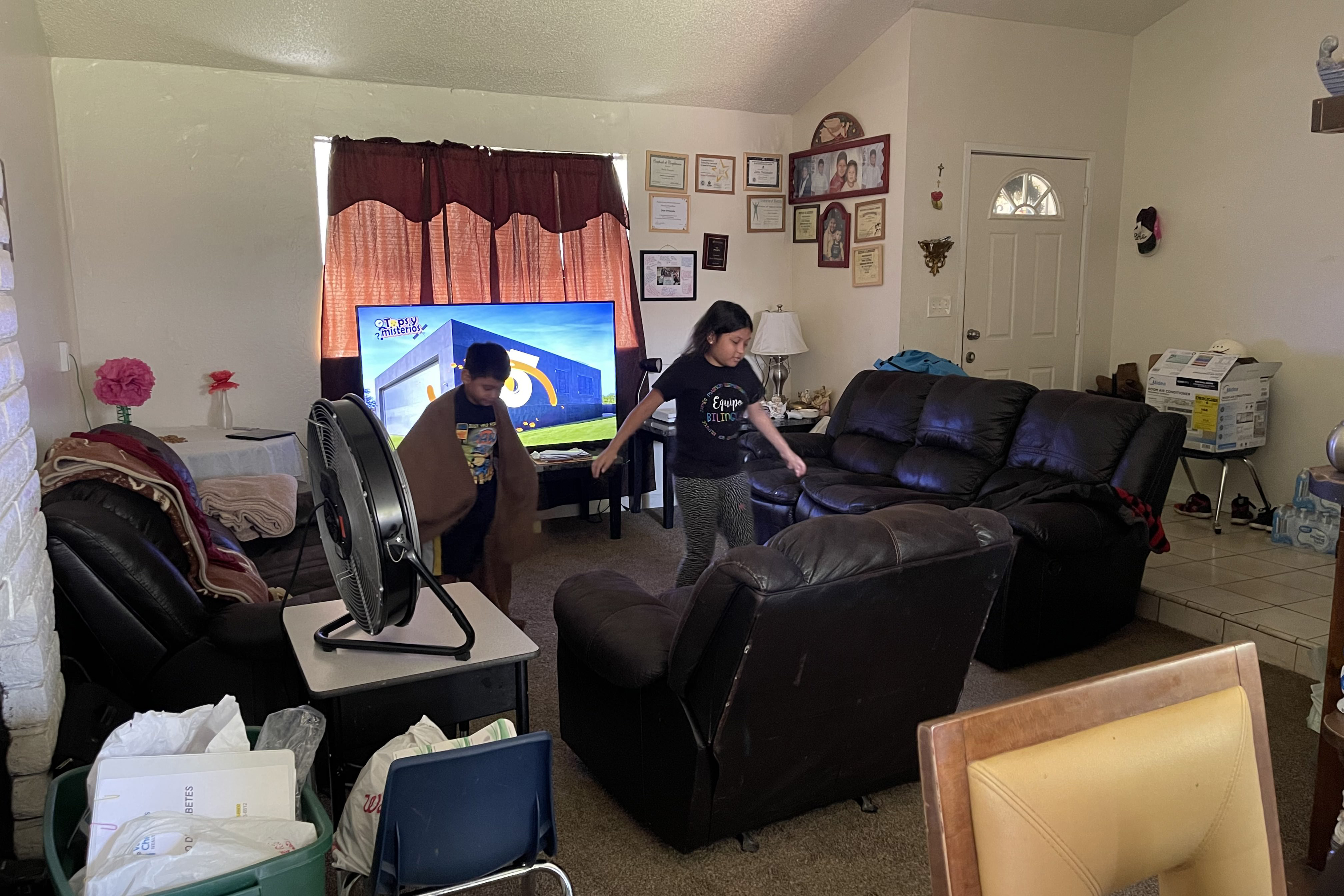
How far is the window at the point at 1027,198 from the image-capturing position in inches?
207

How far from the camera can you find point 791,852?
7.45 feet

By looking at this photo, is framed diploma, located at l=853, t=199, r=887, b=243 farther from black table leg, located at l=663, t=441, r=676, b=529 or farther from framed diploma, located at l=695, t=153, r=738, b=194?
black table leg, located at l=663, t=441, r=676, b=529

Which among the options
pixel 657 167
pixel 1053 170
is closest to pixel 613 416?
pixel 657 167

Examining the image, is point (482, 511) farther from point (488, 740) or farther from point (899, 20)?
point (899, 20)

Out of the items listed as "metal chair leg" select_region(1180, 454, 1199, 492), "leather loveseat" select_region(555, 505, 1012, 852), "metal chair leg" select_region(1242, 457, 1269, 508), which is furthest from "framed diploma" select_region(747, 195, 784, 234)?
"leather loveseat" select_region(555, 505, 1012, 852)

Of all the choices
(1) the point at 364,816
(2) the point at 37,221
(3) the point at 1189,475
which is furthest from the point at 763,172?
(1) the point at 364,816

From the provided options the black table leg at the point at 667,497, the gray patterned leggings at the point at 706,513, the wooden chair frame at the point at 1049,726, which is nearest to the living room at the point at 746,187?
the black table leg at the point at 667,497

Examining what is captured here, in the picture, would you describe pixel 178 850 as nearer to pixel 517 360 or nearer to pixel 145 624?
pixel 145 624

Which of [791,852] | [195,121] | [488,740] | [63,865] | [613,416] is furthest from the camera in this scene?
[613,416]

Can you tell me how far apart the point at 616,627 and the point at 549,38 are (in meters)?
3.28

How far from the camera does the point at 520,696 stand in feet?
6.32

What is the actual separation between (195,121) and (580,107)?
1882 mm

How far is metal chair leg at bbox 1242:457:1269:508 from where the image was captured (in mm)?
4836

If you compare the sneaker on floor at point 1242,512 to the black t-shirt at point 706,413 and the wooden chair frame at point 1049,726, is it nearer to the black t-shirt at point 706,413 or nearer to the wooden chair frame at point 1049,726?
the black t-shirt at point 706,413
